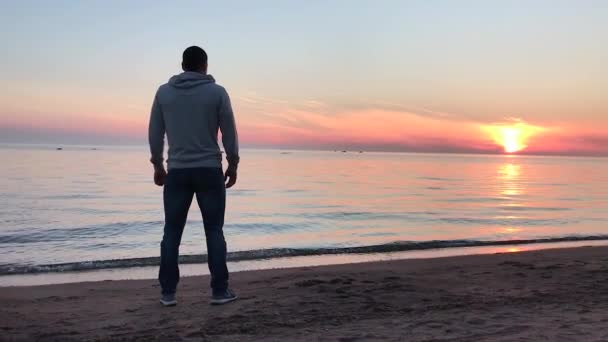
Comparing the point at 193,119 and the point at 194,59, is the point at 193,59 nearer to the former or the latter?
the point at 194,59

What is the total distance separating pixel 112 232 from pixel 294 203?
31.0 feet

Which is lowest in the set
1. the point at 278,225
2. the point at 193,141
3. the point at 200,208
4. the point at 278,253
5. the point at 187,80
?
the point at 278,225

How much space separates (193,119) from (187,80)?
1.15ft

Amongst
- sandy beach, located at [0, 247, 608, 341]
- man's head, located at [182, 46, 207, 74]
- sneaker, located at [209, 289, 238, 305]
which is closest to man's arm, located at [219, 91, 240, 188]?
man's head, located at [182, 46, 207, 74]

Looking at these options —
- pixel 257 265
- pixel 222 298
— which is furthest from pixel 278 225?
pixel 222 298

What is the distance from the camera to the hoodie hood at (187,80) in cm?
458

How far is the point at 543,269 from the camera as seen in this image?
715 centimetres

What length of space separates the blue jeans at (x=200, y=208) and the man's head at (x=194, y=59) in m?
0.91

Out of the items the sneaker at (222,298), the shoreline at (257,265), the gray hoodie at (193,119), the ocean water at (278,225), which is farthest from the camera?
the ocean water at (278,225)

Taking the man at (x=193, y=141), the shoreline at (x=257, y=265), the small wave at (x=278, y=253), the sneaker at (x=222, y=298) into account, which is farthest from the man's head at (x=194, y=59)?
the small wave at (x=278, y=253)

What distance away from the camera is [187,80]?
4594mm

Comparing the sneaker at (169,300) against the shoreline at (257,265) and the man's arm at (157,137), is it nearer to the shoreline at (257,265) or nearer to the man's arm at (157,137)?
the man's arm at (157,137)

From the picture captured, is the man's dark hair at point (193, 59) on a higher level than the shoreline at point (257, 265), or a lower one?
higher

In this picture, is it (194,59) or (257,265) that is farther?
(257,265)
